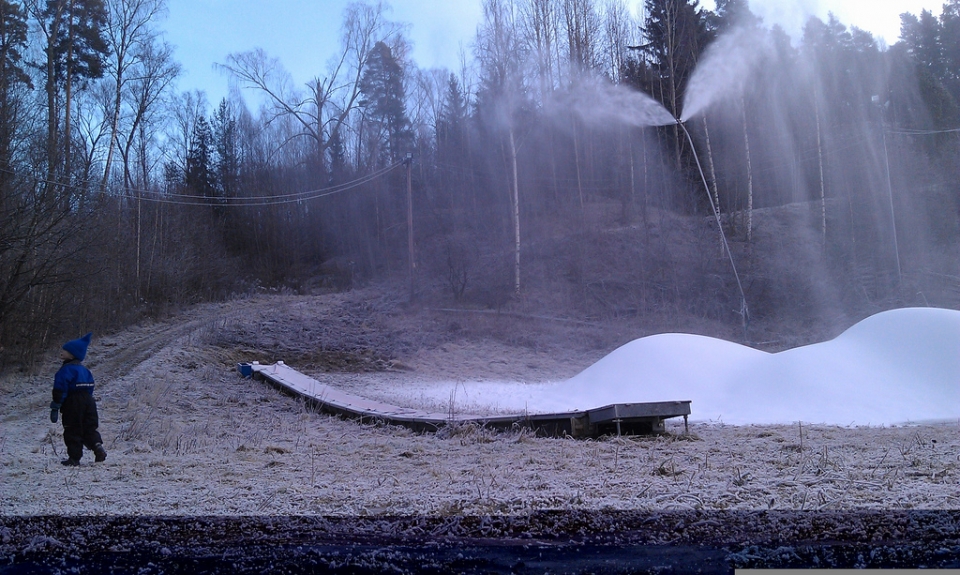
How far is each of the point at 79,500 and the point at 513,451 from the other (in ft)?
13.5

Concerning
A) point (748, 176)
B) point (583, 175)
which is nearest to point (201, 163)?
point (583, 175)

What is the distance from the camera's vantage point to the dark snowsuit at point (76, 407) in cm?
711

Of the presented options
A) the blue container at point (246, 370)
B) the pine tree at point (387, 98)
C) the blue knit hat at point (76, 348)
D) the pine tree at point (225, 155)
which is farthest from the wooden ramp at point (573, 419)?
the pine tree at point (225, 155)

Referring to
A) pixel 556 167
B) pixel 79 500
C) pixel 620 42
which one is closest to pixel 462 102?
pixel 556 167

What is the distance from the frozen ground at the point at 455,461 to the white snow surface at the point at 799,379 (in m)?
0.06

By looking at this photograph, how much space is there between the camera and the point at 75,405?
7191 mm

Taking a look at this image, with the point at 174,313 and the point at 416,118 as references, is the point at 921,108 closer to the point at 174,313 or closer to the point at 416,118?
the point at 416,118

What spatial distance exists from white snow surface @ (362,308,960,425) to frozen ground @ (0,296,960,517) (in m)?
0.06

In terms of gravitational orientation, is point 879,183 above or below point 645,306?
above

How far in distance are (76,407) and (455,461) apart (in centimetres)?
416

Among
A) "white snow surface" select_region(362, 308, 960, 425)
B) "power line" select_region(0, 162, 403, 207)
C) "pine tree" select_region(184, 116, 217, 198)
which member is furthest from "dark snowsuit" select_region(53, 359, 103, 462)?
"pine tree" select_region(184, 116, 217, 198)

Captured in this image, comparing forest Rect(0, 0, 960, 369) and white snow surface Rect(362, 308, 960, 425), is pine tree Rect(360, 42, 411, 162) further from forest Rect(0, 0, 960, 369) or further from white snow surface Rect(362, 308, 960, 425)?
white snow surface Rect(362, 308, 960, 425)

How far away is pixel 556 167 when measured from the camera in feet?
114

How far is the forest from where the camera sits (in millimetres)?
23469
